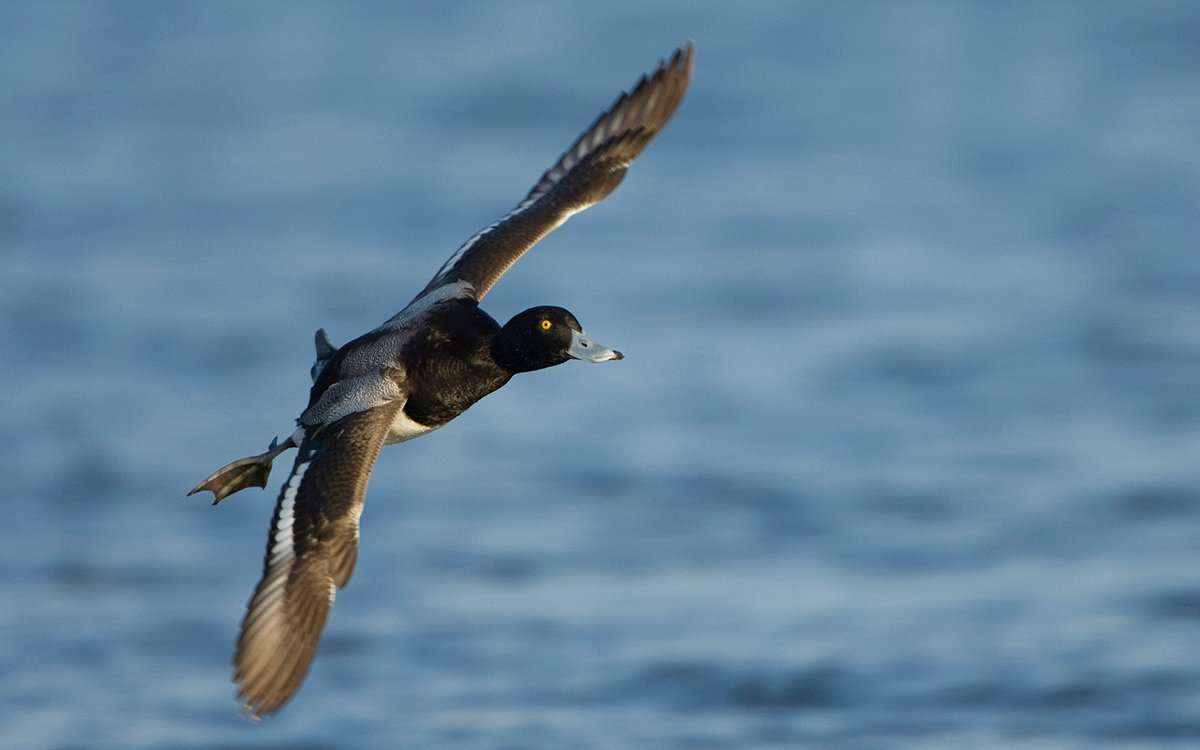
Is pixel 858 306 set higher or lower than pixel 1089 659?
higher

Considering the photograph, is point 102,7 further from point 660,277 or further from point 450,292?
point 450,292

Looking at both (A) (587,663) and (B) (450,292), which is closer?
(B) (450,292)

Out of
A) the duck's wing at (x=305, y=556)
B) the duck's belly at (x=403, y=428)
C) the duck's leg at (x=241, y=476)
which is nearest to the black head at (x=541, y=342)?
the duck's belly at (x=403, y=428)

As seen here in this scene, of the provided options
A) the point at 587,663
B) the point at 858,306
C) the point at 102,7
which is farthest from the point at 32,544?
the point at 102,7

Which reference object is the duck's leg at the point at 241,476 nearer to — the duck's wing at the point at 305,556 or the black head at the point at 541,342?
the duck's wing at the point at 305,556

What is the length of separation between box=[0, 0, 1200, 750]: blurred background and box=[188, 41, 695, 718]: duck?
2.61 m

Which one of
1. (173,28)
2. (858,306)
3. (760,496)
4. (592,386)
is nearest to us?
(760,496)

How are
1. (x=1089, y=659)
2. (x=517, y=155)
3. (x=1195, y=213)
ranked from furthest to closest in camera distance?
(x=517, y=155) < (x=1195, y=213) < (x=1089, y=659)

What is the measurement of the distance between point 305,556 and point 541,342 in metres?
1.23

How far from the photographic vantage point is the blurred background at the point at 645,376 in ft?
34.1

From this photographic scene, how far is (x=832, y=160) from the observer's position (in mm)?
18766

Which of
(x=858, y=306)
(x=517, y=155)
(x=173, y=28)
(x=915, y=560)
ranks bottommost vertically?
(x=915, y=560)

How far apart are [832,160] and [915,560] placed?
7641 mm

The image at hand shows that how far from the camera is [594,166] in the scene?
8.88 m
